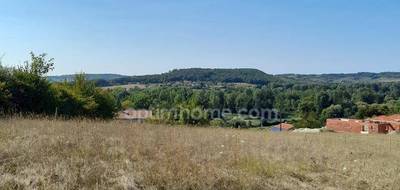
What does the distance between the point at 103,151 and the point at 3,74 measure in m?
17.6

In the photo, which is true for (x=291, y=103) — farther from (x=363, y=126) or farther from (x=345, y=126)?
(x=363, y=126)

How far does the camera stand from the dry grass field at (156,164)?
6398mm

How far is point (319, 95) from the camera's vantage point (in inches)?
4751

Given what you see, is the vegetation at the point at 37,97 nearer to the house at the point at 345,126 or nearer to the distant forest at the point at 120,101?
the distant forest at the point at 120,101

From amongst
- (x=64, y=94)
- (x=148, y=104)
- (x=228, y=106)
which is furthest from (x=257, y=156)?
(x=228, y=106)

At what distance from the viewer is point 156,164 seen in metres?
7.28

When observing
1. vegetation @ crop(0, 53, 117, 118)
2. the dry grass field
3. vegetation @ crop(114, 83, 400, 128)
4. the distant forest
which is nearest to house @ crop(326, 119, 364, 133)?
the distant forest

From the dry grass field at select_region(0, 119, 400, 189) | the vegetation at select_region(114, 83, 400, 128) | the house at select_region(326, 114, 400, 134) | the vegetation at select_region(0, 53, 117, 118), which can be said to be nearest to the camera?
the dry grass field at select_region(0, 119, 400, 189)

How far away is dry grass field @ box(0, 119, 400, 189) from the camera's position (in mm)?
6398

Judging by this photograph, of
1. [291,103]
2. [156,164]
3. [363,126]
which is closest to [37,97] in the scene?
[156,164]

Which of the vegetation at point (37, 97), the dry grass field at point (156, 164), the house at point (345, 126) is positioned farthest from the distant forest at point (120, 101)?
the house at point (345, 126)

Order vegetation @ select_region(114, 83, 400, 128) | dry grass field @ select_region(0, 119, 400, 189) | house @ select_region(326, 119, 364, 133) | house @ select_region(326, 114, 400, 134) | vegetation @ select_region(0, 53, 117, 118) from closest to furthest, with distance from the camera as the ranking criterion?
dry grass field @ select_region(0, 119, 400, 189) < vegetation @ select_region(0, 53, 117, 118) < house @ select_region(326, 114, 400, 134) < house @ select_region(326, 119, 364, 133) < vegetation @ select_region(114, 83, 400, 128)

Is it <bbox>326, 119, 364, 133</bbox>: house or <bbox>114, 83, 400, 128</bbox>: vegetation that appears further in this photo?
<bbox>114, 83, 400, 128</bbox>: vegetation

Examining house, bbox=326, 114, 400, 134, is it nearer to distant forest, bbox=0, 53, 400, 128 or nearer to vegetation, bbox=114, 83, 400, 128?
distant forest, bbox=0, 53, 400, 128
